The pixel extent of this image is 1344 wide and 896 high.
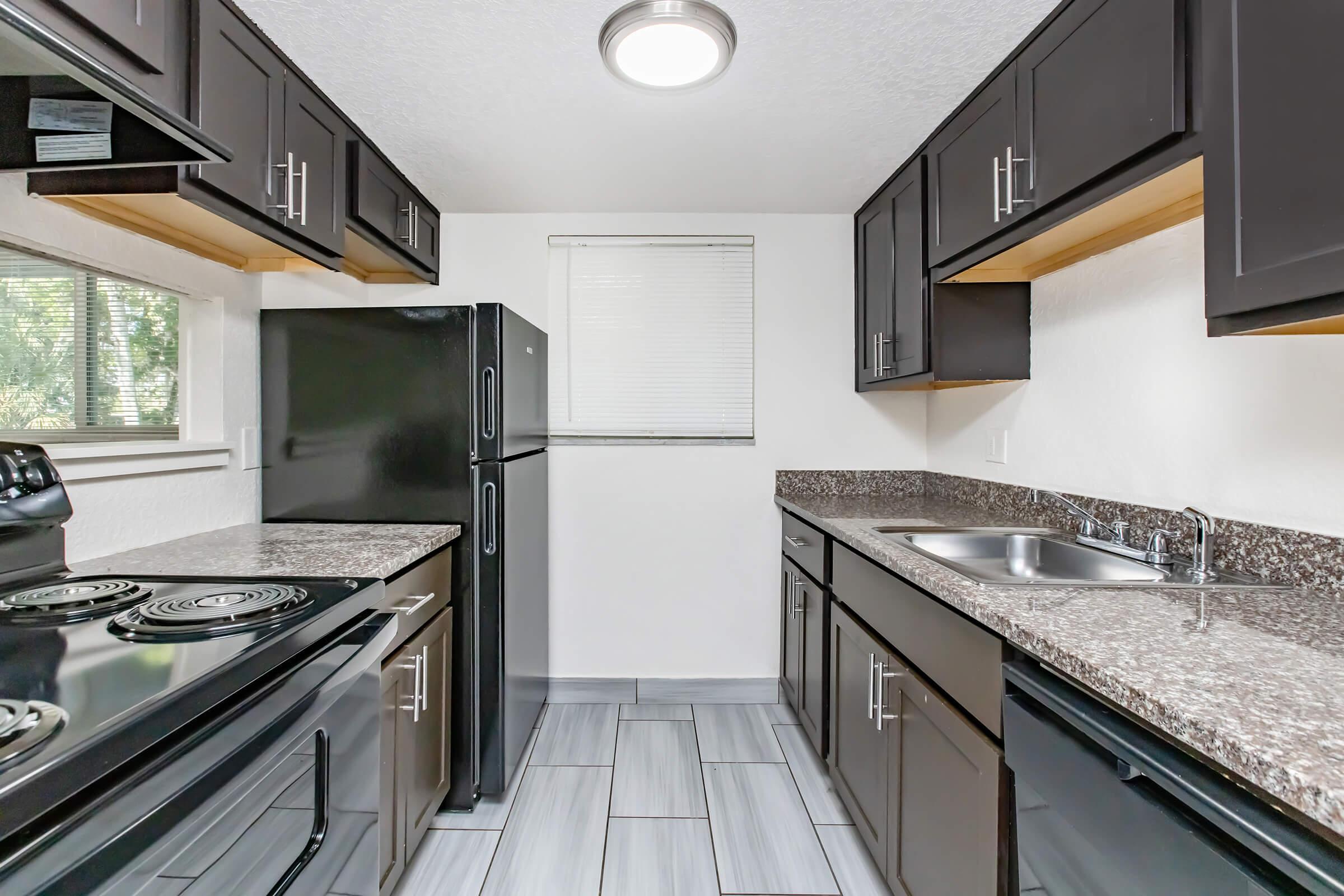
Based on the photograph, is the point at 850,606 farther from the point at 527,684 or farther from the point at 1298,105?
the point at 1298,105

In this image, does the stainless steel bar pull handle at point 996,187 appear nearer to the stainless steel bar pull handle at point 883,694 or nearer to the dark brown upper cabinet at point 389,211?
the stainless steel bar pull handle at point 883,694

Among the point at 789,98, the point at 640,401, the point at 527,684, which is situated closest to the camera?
the point at 789,98

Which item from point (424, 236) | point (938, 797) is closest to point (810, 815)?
point (938, 797)

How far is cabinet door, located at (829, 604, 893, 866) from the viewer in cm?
159

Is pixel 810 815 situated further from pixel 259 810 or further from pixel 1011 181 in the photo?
pixel 1011 181

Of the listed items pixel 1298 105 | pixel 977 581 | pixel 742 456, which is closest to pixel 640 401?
pixel 742 456

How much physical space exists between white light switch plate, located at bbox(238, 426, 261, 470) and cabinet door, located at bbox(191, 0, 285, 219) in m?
0.82

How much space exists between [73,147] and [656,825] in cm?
219

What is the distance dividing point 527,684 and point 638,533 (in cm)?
84

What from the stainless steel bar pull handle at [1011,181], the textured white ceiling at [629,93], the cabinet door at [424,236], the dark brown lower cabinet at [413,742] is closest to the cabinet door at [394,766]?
the dark brown lower cabinet at [413,742]

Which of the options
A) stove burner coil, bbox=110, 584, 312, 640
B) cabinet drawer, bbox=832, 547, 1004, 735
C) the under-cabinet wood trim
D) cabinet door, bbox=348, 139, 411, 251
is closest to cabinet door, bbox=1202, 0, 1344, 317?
the under-cabinet wood trim

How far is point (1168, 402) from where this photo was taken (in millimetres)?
1518

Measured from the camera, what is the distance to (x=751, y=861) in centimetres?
176

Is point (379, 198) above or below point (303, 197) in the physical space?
above
